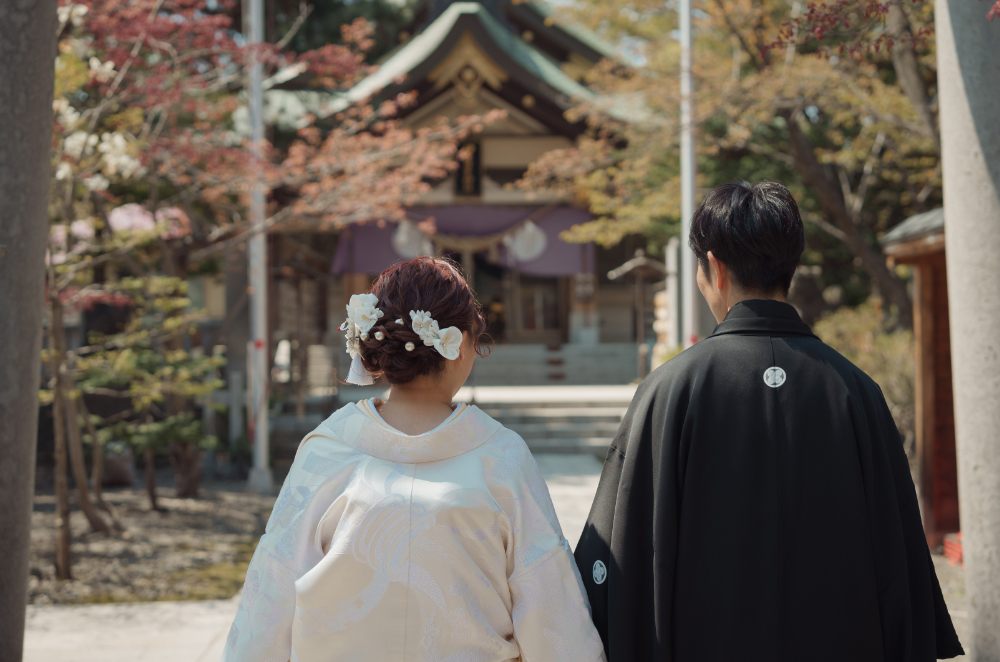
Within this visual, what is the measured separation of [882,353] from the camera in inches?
334

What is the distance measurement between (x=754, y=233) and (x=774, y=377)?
0.32m

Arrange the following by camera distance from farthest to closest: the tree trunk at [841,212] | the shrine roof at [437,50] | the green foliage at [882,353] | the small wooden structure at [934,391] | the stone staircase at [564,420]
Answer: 1. the shrine roof at [437,50]
2. the stone staircase at [564,420]
3. the tree trunk at [841,212]
4. the green foliage at [882,353]
5. the small wooden structure at [934,391]

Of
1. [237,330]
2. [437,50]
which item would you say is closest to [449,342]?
[237,330]

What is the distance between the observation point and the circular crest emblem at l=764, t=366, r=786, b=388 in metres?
1.77

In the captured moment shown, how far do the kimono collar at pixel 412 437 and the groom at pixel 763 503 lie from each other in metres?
0.38

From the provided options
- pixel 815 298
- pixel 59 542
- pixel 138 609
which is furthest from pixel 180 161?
pixel 815 298

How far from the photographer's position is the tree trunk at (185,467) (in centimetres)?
804

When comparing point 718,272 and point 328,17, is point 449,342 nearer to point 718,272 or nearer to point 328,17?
point 718,272

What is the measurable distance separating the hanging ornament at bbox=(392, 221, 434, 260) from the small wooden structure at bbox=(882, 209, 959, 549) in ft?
32.4

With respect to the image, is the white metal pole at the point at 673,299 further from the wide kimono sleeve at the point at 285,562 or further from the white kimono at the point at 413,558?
the wide kimono sleeve at the point at 285,562

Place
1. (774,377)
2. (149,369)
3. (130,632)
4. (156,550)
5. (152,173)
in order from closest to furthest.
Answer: (774,377)
(130,632)
(156,550)
(149,369)
(152,173)

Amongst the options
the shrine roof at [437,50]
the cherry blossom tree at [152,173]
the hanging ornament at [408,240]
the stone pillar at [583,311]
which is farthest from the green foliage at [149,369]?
the stone pillar at [583,311]

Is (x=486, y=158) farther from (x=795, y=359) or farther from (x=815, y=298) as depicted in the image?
(x=795, y=359)

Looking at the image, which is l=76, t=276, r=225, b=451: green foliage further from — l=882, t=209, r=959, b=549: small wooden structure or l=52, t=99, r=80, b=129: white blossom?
l=882, t=209, r=959, b=549: small wooden structure
